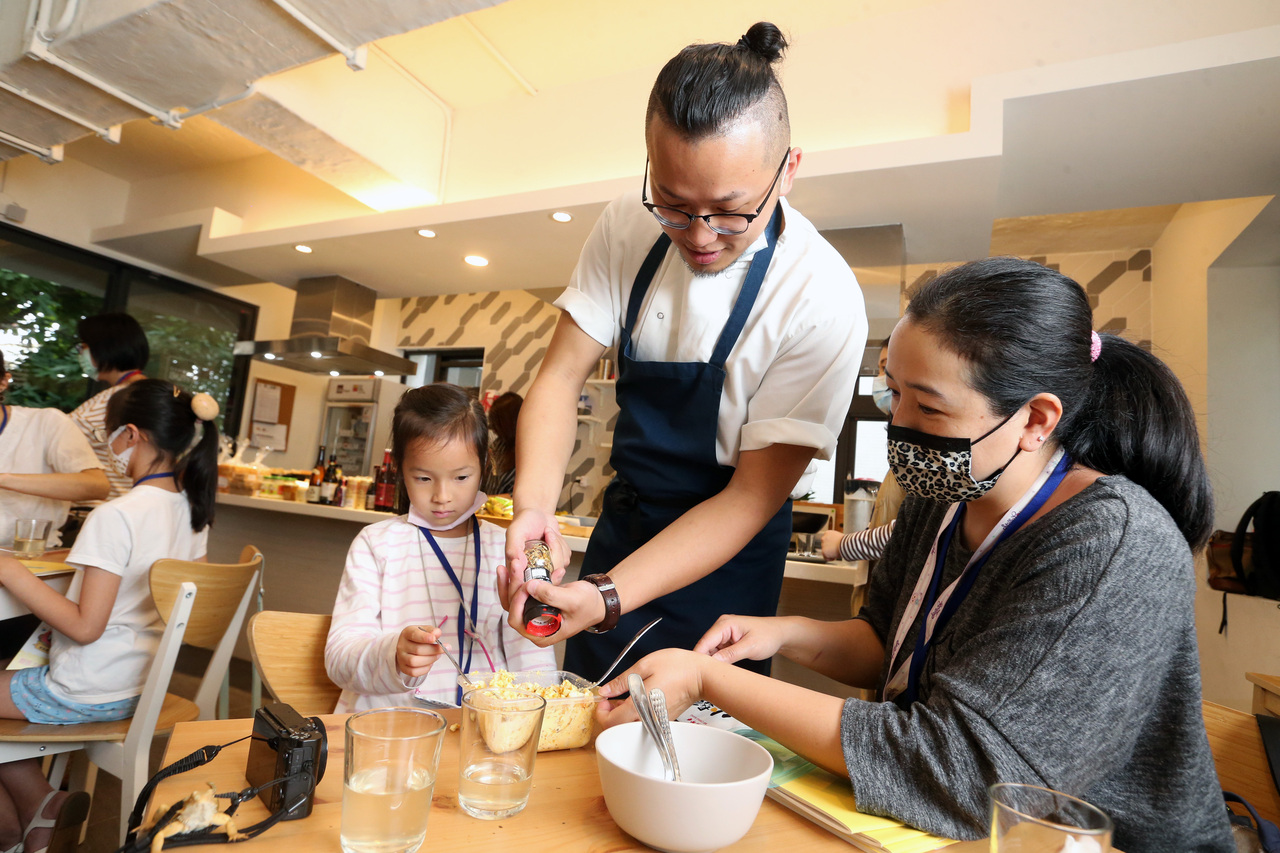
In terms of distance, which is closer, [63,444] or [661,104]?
[661,104]

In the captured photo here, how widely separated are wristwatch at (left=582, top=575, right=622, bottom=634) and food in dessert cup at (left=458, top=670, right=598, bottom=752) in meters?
0.12

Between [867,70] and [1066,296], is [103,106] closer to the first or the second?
[867,70]

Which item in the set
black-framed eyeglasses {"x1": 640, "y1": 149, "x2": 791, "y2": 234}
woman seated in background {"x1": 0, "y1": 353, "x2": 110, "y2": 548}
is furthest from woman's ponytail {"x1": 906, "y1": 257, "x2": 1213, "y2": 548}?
woman seated in background {"x1": 0, "y1": 353, "x2": 110, "y2": 548}

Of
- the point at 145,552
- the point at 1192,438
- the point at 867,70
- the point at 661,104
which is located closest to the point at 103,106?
the point at 145,552

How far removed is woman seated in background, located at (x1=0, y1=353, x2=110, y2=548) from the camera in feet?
10.2

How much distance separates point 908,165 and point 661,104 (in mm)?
2268

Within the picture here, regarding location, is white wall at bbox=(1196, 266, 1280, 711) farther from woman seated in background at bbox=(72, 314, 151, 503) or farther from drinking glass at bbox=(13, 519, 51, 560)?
woman seated in background at bbox=(72, 314, 151, 503)

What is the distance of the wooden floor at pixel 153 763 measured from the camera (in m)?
2.28

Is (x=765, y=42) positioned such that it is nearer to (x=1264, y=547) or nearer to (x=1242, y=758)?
(x=1242, y=758)

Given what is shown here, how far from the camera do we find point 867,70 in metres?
3.35

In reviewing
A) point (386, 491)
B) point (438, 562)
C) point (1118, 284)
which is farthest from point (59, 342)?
point (1118, 284)

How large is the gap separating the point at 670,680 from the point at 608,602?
23 cm

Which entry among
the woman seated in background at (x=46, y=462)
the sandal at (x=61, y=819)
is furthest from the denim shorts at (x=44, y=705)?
the woman seated in background at (x=46, y=462)

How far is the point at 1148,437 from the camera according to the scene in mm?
922
